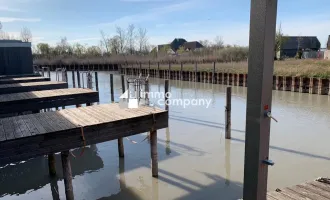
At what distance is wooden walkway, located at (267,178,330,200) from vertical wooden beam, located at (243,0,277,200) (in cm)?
202

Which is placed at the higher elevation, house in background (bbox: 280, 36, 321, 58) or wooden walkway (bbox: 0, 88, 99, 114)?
house in background (bbox: 280, 36, 321, 58)

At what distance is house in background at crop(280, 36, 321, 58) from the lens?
48.8 m

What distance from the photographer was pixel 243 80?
19.8m

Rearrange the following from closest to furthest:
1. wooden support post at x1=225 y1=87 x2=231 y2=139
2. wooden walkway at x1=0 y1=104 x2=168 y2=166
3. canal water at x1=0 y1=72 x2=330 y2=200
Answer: wooden walkway at x1=0 y1=104 x2=168 y2=166
canal water at x1=0 y1=72 x2=330 y2=200
wooden support post at x1=225 y1=87 x2=231 y2=139

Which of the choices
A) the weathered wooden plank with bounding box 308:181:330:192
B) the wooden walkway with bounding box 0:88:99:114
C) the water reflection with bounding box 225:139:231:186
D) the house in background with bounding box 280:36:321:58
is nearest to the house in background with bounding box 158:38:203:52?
the house in background with bounding box 280:36:321:58

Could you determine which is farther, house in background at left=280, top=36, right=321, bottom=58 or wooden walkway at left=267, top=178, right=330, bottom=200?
house in background at left=280, top=36, right=321, bottom=58

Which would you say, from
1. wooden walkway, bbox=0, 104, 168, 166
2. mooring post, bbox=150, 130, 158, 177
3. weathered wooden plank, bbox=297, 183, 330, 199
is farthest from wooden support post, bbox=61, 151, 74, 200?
weathered wooden plank, bbox=297, 183, 330, 199

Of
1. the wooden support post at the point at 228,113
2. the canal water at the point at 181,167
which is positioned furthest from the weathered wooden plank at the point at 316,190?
the wooden support post at the point at 228,113

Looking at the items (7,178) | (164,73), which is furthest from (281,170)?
(164,73)

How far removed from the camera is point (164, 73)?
28.6m

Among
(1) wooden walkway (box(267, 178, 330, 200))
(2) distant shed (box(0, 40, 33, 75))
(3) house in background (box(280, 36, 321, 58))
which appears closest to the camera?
(1) wooden walkway (box(267, 178, 330, 200))

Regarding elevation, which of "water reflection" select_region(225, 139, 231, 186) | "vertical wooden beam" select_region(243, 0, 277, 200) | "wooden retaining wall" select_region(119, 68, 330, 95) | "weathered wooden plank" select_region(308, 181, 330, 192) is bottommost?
"water reflection" select_region(225, 139, 231, 186)

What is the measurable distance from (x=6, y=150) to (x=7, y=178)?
290cm

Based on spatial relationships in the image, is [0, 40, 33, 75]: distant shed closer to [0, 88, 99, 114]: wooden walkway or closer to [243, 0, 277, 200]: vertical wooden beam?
[0, 88, 99, 114]: wooden walkway
